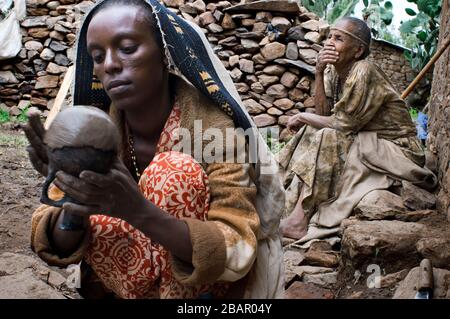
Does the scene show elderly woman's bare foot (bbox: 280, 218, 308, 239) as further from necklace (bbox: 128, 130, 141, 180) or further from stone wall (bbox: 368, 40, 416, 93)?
stone wall (bbox: 368, 40, 416, 93)

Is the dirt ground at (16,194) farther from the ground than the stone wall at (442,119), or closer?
closer

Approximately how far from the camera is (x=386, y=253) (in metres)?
2.77

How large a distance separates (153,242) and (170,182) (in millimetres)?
239

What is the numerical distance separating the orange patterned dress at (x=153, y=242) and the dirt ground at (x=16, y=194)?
1.80 m

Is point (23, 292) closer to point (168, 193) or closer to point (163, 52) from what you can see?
point (168, 193)

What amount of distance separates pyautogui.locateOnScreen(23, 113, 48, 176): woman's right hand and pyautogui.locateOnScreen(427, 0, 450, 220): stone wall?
274 centimetres

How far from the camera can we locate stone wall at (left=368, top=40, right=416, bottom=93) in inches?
502

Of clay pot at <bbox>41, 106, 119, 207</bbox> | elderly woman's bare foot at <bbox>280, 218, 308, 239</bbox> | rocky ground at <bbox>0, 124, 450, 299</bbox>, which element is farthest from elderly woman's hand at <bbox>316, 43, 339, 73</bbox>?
clay pot at <bbox>41, 106, 119, 207</bbox>

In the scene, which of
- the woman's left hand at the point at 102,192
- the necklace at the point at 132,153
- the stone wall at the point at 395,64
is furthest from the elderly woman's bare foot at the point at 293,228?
the stone wall at the point at 395,64

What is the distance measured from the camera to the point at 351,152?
395 cm

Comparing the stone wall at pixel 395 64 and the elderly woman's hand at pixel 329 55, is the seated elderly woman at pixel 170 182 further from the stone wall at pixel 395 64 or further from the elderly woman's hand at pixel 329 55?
the stone wall at pixel 395 64

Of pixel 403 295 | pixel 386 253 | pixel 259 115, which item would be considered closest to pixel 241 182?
pixel 403 295

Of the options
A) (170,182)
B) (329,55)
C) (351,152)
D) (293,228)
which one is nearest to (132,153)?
(170,182)

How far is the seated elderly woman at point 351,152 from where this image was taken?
3.86m
